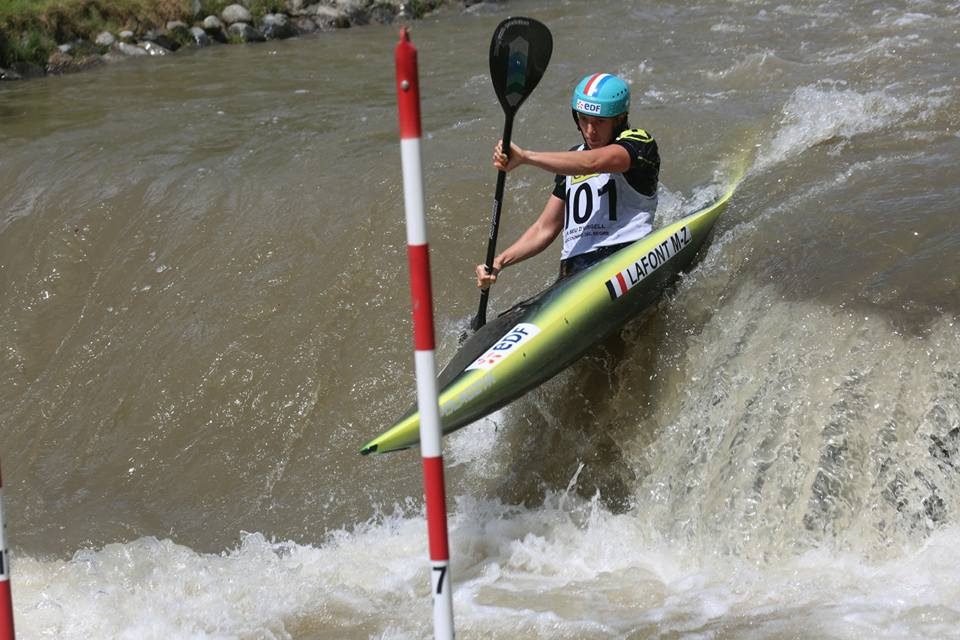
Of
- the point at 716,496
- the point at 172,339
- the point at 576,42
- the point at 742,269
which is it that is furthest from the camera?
the point at 576,42

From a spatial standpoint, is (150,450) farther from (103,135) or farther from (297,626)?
(103,135)

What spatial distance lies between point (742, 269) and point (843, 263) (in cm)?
41

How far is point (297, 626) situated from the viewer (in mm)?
3984

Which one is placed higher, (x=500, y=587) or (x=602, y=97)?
(x=602, y=97)

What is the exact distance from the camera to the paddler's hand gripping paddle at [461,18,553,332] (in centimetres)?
456

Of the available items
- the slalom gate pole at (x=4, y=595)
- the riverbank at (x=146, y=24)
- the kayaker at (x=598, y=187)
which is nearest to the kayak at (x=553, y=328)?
the kayaker at (x=598, y=187)

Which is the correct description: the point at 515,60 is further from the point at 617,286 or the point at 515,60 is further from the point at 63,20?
the point at 63,20

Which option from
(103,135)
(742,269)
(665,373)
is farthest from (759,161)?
(103,135)

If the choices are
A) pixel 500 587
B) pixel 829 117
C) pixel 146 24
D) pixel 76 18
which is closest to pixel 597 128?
pixel 500 587

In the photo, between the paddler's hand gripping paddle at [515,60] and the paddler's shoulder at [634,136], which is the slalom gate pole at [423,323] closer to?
the paddler's hand gripping paddle at [515,60]

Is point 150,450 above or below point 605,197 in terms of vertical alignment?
below

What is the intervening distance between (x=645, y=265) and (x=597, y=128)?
0.58m

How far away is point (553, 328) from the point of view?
14.8 ft

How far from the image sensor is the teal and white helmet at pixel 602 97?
14.8ft
